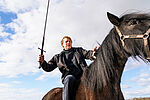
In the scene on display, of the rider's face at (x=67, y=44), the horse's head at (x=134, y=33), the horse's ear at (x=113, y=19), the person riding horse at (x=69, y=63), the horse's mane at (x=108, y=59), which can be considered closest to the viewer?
the horse's head at (x=134, y=33)

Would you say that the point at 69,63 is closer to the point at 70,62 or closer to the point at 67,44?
the point at 70,62

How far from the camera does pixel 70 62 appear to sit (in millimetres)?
4863

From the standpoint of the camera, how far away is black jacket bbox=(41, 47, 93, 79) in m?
4.70

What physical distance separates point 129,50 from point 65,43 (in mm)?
2335

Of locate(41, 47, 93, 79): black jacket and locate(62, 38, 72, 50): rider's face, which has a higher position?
locate(62, 38, 72, 50): rider's face

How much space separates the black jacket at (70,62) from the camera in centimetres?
470

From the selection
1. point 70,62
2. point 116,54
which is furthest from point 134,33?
point 70,62

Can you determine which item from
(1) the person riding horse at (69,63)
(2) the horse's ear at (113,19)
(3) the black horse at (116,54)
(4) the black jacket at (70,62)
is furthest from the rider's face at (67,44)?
(2) the horse's ear at (113,19)

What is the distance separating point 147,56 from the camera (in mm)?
3533

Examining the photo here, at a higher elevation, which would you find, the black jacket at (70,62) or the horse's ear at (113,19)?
the horse's ear at (113,19)

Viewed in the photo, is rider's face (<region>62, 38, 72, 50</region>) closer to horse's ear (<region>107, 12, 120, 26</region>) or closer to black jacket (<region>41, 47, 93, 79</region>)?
black jacket (<region>41, 47, 93, 79</region>)

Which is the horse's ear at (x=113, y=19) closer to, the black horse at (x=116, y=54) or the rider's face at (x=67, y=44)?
the black horse at (x=116, y=54)

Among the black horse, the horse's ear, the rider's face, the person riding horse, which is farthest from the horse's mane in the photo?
the rider's face

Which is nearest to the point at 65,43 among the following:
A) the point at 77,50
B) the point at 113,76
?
the point at 77,50
